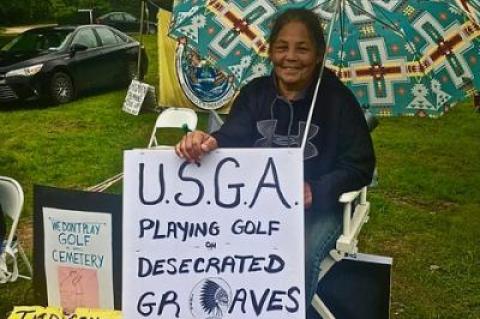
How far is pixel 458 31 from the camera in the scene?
2832 millimetres

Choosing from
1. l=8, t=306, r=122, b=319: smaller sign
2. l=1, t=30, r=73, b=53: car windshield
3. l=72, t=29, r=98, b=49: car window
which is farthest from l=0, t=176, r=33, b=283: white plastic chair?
l=72, t=29, r=98, b=49: car window

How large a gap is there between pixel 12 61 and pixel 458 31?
8.57 m

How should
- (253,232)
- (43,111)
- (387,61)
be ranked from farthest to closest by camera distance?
(43,111)
(387,61)
(253,232)

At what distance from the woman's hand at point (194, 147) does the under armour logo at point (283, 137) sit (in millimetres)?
553

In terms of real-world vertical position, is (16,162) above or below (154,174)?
below

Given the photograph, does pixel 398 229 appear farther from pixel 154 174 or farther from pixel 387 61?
pixel 154 174

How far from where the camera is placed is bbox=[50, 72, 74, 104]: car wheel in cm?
1012

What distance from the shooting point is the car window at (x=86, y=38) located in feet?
35.5

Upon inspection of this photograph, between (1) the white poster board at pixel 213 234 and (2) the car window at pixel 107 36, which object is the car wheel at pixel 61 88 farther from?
(1) the white poster board at pixel 213 234

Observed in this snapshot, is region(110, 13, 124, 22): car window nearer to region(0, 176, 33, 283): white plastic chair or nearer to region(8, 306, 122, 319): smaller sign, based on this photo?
region(0, 176, 33, 283): white plastic chair

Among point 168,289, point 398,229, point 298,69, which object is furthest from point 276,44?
point 398,229

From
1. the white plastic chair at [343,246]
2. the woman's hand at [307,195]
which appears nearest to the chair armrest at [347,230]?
the white plastic chair at [343,246]

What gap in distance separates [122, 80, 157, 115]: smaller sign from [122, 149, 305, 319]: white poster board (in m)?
6.86

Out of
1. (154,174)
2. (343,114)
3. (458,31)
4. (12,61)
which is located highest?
(458,31)
